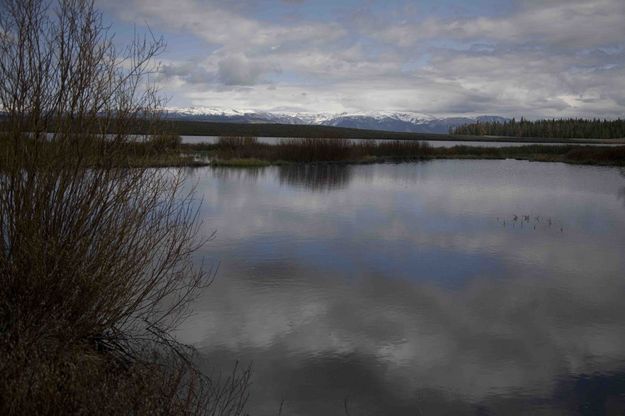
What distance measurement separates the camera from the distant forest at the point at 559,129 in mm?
Answer: 139125

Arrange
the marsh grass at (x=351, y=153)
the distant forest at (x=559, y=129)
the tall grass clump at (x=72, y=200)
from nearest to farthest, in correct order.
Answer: the tall grass clump at (x=72, y=200)
the marsh grass at (x=351, y=153)
the distant forest at (x=559, y=129)

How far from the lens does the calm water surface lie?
6.60 meters

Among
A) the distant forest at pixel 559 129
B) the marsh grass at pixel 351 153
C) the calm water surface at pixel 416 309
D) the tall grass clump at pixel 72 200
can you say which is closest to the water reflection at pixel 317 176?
the marsh grass at pixel 351 153

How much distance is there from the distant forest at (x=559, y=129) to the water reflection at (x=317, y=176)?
12347cm

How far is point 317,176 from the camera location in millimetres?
31156

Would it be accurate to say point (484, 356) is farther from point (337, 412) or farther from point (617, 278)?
point (617, 278)

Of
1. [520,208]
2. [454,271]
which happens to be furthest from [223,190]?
[454,271]

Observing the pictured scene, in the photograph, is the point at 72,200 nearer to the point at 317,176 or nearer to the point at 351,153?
the point at 317,176

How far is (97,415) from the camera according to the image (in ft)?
12.5

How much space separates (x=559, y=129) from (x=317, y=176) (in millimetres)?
142307

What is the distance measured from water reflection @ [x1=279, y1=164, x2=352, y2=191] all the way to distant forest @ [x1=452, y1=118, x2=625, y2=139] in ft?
405

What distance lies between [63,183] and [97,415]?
335 centimetres

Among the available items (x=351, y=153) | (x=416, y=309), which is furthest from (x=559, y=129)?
(x=416, y=309)

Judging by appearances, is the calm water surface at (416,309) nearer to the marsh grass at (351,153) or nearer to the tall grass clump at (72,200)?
the tall grass clump at (72,200)
